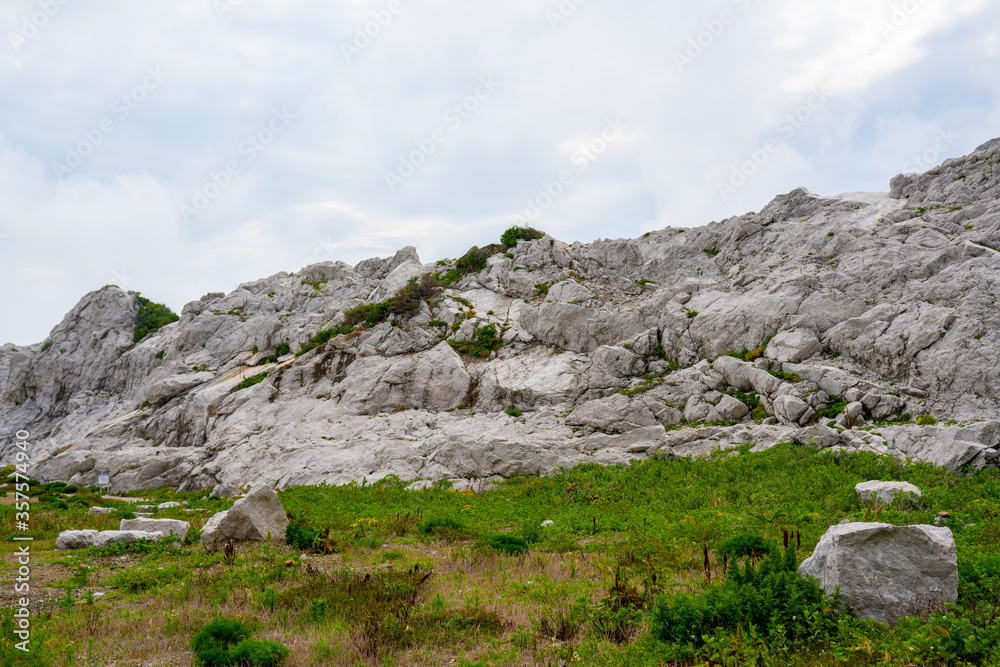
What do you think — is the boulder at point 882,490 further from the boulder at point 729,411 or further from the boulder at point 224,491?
the boulder at point 224,491

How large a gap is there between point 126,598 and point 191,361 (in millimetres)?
45463

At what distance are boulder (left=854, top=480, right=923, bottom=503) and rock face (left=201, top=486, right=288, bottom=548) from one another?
1604 cm

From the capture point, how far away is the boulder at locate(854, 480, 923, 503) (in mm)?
13547

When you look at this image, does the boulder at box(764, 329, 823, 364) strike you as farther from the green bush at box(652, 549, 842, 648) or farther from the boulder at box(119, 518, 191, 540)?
the boulder at box(119, 518, 191, 540)

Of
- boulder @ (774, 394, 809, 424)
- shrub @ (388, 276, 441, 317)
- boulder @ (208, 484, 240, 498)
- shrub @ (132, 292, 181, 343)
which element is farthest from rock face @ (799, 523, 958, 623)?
shrub @ (132, 292, 181, 343)

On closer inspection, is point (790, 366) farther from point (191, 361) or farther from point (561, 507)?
point (191, 361)

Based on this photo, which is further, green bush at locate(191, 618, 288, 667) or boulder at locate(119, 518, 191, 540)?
boulder at locate(119, 518, 191, 540)

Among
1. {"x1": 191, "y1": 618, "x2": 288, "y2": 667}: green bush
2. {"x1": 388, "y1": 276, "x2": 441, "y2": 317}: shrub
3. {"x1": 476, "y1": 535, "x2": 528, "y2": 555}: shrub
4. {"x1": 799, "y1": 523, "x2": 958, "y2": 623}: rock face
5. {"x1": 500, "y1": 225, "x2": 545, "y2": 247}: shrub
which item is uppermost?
{"x1": 500, "y1": 225, "x2": 545, "y2": 247}: shrub

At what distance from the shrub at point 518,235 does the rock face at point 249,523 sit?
3777cm

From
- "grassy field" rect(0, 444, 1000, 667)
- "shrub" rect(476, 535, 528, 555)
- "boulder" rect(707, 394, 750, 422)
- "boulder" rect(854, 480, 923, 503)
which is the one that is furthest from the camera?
"boulder" rect(707, 394, 750, 422)

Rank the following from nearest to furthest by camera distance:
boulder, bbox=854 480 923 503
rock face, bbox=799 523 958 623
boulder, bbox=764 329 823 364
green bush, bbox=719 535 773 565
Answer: rock face, bbox=799 523 958 623, green bush, bbox=719 535 773 565, boulder, bbox=854 480 923 503, boulder, bbox=764 329 823 364

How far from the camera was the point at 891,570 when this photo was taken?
6820 millimetres

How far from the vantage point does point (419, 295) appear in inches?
1711

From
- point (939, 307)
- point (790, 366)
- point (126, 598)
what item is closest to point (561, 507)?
point (126, 598)
